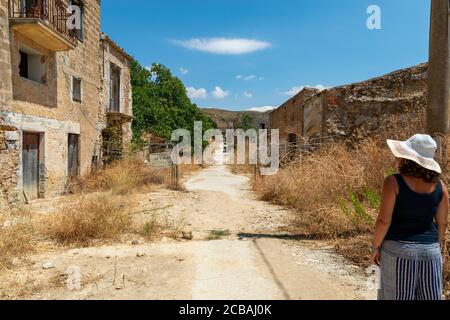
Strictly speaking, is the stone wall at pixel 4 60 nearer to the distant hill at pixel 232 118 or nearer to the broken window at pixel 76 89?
the broken window at pixel 76 89

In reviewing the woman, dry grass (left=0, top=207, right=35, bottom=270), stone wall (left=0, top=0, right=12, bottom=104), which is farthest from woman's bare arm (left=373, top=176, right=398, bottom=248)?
stone wall (left=0, top=0, right=12, bottom=104)

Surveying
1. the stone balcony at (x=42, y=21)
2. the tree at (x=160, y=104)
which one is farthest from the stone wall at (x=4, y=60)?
the tree at (x=160, y=104)

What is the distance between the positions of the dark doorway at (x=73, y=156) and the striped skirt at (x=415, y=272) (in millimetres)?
10097

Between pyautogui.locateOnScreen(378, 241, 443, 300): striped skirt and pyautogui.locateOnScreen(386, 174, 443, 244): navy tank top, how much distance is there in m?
0.05

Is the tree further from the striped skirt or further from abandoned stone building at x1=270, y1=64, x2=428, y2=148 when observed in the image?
the striped skirt

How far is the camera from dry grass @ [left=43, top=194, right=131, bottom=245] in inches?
194

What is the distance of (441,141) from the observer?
4500 mm

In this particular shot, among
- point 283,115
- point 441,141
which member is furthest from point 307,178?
point 283,115

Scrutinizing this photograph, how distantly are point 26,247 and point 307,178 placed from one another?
499 centimetres

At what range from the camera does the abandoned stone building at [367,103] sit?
878 centimetres

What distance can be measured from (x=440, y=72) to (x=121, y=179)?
8.21m

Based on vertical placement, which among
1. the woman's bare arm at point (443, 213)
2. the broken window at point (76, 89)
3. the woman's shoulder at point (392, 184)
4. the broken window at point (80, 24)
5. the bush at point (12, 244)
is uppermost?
the broken window at point (80, 24)

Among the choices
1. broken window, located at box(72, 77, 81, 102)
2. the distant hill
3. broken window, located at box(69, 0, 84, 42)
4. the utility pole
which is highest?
the distant hill
